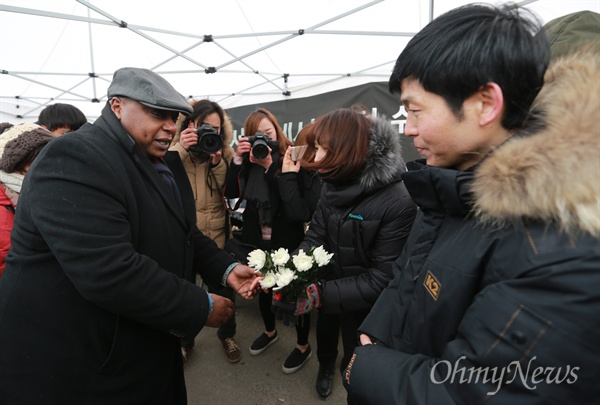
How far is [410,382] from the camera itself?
78 centimetres

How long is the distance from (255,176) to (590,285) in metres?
2.14

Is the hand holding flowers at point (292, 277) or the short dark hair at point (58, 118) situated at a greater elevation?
the short dark hair at point (58, 118)

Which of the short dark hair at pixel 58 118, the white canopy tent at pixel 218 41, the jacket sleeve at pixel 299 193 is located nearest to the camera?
the jacket sleeve at pixel 299 193

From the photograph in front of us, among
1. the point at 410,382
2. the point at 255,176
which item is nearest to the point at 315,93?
the point at 255,176

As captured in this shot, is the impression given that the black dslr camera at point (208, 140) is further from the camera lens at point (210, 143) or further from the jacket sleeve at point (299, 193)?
the jacket sleeve at point (299, 193)

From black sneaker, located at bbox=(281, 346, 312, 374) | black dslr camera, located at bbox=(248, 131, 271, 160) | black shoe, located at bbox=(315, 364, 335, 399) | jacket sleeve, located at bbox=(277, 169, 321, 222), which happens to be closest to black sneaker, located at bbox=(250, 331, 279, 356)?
black sneaker, located at bbox=(281, 346, 312, 374)

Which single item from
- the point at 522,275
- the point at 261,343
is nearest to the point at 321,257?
the point at 522,275

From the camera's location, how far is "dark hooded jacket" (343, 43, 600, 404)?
1.93ft

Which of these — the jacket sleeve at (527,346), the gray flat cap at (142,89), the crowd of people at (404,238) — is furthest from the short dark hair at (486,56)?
the gray flat cap at (142,89)

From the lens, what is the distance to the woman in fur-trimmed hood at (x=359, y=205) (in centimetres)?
166

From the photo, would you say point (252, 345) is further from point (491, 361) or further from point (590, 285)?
point (590, 285)

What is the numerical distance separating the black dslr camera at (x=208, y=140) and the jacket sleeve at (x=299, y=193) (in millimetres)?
545

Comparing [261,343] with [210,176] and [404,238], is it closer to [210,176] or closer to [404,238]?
[210,176]

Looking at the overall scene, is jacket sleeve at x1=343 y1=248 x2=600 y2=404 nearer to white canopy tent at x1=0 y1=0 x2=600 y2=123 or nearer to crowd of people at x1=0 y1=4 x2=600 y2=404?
crowd of people at x1=0 y1=4 x2=600 y2=404
